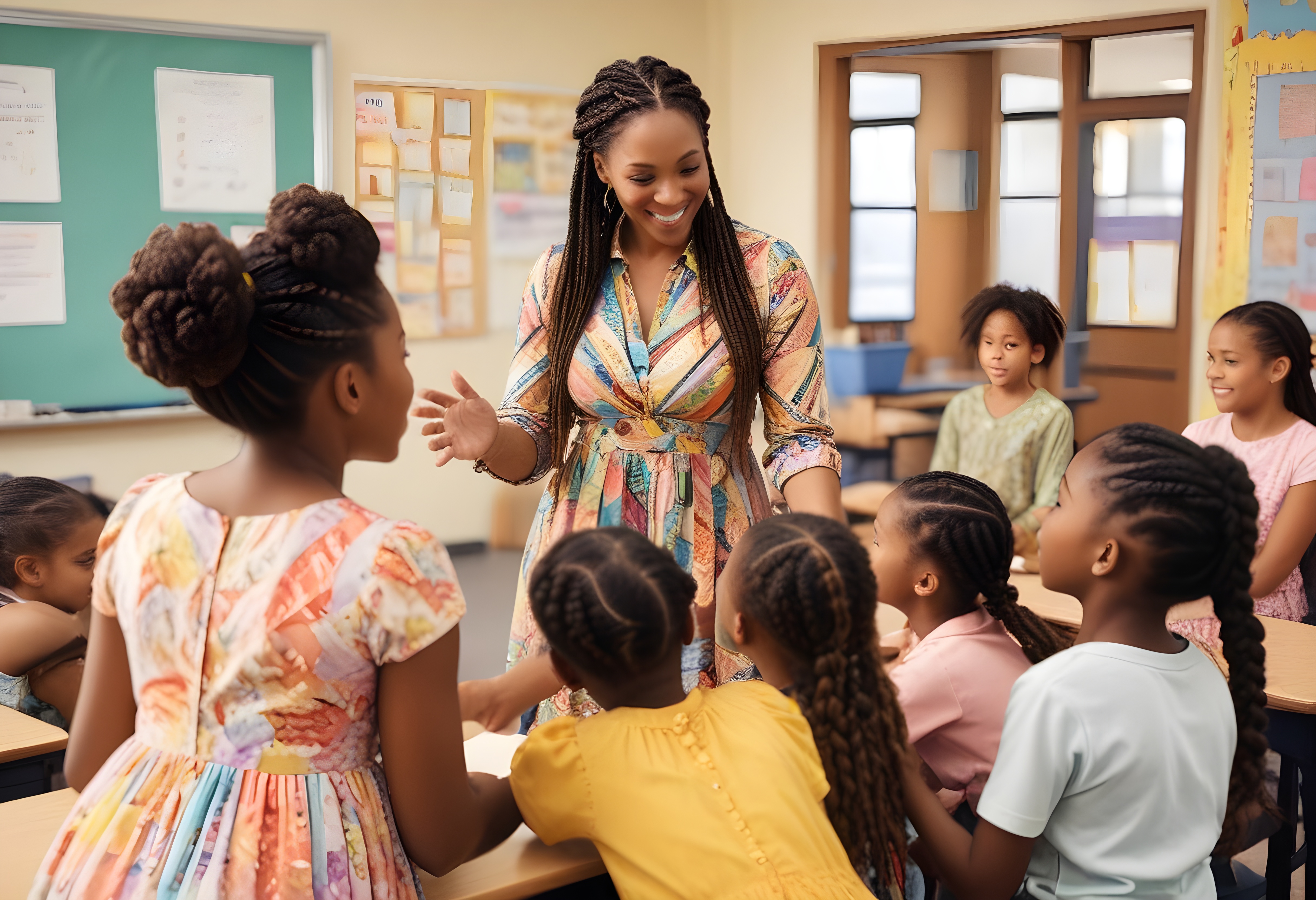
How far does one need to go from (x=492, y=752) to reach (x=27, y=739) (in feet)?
2.71

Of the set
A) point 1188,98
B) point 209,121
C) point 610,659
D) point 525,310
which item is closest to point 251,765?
point 610,659

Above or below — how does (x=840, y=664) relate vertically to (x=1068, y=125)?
below

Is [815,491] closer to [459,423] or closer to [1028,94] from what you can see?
[459,423]

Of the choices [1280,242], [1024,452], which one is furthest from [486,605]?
[1280,242]

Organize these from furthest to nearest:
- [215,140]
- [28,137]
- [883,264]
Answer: [883,264] → [215,140] → [28,137]

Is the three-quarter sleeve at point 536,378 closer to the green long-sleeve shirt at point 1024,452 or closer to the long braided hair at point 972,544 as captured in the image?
the long braided hair at point 972,544

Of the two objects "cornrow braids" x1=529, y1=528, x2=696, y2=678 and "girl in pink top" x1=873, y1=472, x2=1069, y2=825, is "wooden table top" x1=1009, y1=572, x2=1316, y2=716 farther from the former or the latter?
"cornrow braids" x1=529, y1=528, x2=696, y2=678

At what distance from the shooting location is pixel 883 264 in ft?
15.9

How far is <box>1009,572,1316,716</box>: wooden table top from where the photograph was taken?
200 cm

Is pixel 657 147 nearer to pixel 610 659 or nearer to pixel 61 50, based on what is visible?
pixel 610 659

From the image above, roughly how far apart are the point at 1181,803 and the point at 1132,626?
0.21m

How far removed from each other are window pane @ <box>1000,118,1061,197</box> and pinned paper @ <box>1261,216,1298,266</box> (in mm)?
882

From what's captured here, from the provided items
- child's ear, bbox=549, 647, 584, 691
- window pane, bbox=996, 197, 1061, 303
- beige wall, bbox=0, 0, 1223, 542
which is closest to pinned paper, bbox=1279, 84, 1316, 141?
beige wall, bbox=0, 0, 1223, 542

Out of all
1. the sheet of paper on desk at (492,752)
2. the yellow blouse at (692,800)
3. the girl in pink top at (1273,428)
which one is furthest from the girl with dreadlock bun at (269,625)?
the girl in pink top at (1273,428)
